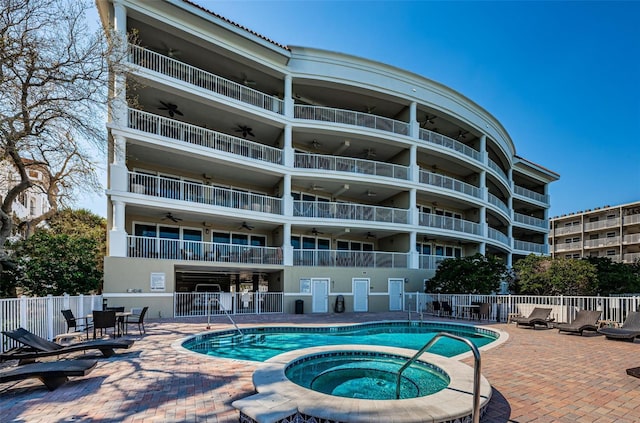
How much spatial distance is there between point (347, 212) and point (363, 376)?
548 inches

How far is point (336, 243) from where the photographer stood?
23297mm

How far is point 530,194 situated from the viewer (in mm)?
34438

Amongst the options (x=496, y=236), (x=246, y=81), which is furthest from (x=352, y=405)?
(x=496, y=236)

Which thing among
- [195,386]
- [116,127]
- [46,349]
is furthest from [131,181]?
[195,386]

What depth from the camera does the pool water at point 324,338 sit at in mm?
9969

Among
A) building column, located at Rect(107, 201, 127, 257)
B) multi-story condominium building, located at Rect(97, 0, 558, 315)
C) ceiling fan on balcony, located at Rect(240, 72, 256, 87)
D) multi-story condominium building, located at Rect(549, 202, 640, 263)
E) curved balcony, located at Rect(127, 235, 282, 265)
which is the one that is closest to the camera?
building column, located at Rect(107, 201, 127, 257)

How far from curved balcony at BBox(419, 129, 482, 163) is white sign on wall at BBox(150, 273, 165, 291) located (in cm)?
1754

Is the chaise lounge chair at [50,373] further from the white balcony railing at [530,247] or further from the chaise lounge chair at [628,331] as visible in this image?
the white balcony railing at [530,247]

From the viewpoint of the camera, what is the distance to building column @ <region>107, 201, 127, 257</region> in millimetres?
14555

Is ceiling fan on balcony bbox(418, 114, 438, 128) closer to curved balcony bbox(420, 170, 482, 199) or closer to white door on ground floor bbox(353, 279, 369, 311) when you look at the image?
curved balcony bbox(420, 170, 482, 199)

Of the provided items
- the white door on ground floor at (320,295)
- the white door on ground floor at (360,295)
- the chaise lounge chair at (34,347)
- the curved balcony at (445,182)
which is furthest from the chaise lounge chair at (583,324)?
the curved balcony at (445,182)

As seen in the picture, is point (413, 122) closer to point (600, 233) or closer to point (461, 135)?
point (461, 135)

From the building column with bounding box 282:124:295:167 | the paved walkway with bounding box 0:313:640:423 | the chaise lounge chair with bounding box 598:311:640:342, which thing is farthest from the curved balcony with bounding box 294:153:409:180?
the paved walkway with bounding box 0:313:640:423

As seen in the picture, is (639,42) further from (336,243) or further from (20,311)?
(20,311)
